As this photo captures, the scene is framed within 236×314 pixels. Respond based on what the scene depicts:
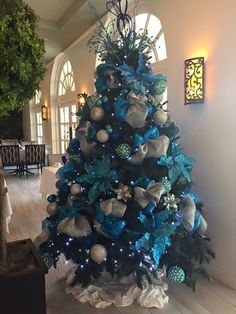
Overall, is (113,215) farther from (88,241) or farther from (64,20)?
(64,20)

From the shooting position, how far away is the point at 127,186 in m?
2.33

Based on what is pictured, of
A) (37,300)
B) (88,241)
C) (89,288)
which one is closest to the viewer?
(37,300)

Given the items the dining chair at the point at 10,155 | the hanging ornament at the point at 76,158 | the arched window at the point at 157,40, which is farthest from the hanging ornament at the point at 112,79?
the dining chair at the point at 10,155

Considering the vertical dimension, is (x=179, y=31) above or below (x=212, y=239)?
above

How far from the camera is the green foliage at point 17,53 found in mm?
1651

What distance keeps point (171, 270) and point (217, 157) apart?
102 cm

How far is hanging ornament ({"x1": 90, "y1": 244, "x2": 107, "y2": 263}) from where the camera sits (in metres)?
2.25

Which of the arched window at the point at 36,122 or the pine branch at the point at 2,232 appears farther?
the arched window at the point at 36,122

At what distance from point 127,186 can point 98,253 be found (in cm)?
53

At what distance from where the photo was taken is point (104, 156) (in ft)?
7.72

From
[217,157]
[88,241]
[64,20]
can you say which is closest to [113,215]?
[88,241]

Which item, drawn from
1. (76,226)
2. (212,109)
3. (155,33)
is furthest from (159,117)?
(155,33)

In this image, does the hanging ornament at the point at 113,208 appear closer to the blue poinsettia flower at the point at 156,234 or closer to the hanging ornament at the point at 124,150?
the blue poinsettia flower at the point at 156,234

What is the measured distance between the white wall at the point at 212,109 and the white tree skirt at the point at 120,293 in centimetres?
66
